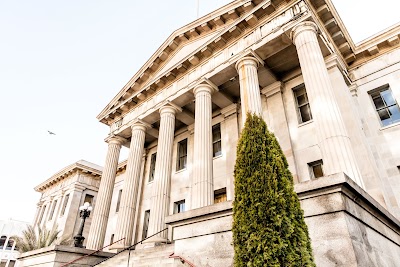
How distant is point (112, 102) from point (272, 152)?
16.1 meters

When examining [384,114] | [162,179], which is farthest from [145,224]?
[384,114]

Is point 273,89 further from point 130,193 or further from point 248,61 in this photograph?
point 130,193

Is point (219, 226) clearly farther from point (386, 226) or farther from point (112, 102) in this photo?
point (112, 102)

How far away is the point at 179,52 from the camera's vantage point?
1656 centimetres

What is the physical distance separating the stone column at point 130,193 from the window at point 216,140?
4.22 meters

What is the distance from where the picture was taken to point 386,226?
680 cm

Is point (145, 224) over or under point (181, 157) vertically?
under

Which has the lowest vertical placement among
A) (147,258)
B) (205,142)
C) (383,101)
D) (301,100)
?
(147,258)

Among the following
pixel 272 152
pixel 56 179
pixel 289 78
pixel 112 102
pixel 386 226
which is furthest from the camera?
pixel 56 179

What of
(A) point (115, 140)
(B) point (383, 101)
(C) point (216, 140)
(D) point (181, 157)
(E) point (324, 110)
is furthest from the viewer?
(D) point (181, 157)

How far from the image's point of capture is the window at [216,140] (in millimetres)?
16312

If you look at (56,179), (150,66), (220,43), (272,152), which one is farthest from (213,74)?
(56,179)

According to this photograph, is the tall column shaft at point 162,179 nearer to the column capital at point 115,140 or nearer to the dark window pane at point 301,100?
the column capital at point 115,140

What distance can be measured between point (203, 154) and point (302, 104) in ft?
19.1
